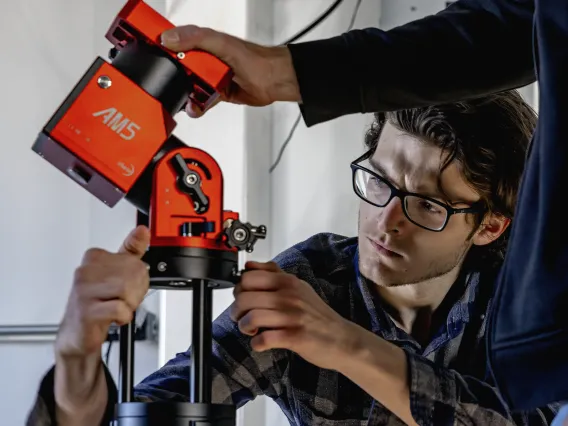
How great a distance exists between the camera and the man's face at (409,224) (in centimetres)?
138

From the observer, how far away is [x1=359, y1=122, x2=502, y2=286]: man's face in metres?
1.38

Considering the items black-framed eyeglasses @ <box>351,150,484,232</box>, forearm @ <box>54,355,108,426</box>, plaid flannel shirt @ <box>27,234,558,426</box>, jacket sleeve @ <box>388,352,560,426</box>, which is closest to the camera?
forearm @ <box>54,355,108,426</box>

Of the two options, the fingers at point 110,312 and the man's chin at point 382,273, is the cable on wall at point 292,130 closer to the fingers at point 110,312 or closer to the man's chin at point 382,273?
the man's chin at point 382,273

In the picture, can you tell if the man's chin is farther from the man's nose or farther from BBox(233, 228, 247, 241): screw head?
BBox(233, 228, 247, 241): screw head

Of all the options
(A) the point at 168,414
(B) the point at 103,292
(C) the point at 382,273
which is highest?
(C) the point at 382,273

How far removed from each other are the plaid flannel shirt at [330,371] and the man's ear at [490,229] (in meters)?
0.07

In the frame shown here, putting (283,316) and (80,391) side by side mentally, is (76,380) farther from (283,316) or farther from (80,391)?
(283,316)

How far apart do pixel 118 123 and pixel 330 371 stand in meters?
0.73

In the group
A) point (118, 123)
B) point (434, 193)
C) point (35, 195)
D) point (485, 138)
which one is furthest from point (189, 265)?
point (35, 195)

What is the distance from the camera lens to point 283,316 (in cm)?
84

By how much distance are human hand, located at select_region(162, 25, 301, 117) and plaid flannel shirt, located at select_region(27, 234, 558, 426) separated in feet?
1.41

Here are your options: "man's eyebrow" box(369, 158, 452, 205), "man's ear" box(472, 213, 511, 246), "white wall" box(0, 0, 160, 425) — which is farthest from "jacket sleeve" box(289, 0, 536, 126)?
"white wall" box(0, 0, 160, 425)

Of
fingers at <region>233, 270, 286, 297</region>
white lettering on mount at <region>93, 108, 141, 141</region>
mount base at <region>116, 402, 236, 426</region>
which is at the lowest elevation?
mount base at <region>116, 402, 236, 426</region>

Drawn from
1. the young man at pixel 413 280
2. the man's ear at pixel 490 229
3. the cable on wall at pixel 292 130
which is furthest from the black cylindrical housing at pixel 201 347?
the cable on wall at pixel 292 130
